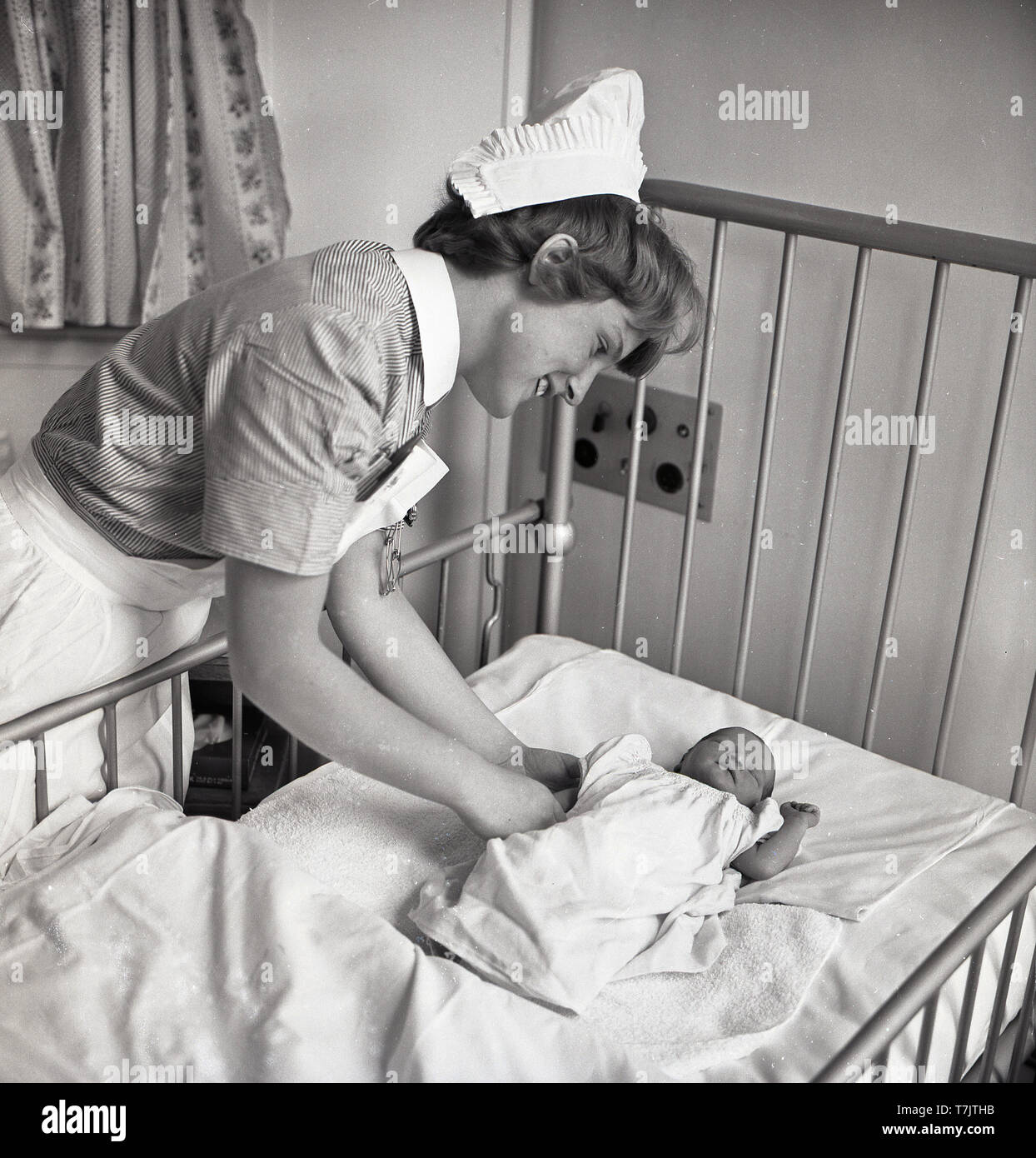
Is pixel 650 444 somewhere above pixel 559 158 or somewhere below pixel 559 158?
below

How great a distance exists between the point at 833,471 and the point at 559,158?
672 mm

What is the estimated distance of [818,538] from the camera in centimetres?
176

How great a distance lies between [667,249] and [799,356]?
0.59m

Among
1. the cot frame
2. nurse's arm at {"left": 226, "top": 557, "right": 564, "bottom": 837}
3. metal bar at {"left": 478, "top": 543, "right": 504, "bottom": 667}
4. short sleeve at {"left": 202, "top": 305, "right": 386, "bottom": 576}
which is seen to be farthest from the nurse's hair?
metal bar at {"left": 478, "top": 543, "right": 504, "bottom": 667}

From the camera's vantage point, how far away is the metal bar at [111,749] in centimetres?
136

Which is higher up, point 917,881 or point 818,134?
point 818,134

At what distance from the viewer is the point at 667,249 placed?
125 cm

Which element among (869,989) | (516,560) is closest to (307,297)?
(869,989)

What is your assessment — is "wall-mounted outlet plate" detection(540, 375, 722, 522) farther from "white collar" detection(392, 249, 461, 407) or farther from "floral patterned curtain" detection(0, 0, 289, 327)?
"white collar" detection(392, 249, 461, 407)

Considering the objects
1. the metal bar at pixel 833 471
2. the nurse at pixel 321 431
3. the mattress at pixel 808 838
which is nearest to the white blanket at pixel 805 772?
the mattress at pixel 808 838

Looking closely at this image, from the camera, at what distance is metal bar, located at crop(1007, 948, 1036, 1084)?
134cm

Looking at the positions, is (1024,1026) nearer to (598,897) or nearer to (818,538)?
(598,897)

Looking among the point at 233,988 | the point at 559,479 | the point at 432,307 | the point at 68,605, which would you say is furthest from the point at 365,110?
the point at 233,988
